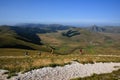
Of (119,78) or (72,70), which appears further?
(72,70)

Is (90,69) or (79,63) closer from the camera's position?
(90,69)

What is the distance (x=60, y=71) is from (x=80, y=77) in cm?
395

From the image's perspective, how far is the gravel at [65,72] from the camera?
30419mm

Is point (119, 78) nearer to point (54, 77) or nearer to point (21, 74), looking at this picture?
point (54, 77)

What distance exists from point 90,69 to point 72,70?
13.5ft

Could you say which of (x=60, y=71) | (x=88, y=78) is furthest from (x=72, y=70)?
(x=88, y=78)

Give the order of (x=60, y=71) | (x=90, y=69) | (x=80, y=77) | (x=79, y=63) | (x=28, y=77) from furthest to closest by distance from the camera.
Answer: (x=79, y=63), (x=90, y=69), (x=60, y=71), (x=80, y=77), (x=28, y=77)

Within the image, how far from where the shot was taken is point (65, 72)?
33938 mm

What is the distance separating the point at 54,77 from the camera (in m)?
30.8

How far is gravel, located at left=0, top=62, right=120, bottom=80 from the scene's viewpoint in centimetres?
3042

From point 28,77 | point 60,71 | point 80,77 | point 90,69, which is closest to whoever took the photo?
point 28,77

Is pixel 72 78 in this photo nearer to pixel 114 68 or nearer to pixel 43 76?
pixel 43 76

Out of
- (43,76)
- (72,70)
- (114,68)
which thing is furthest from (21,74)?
(114,68)

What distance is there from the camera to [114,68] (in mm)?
40125
